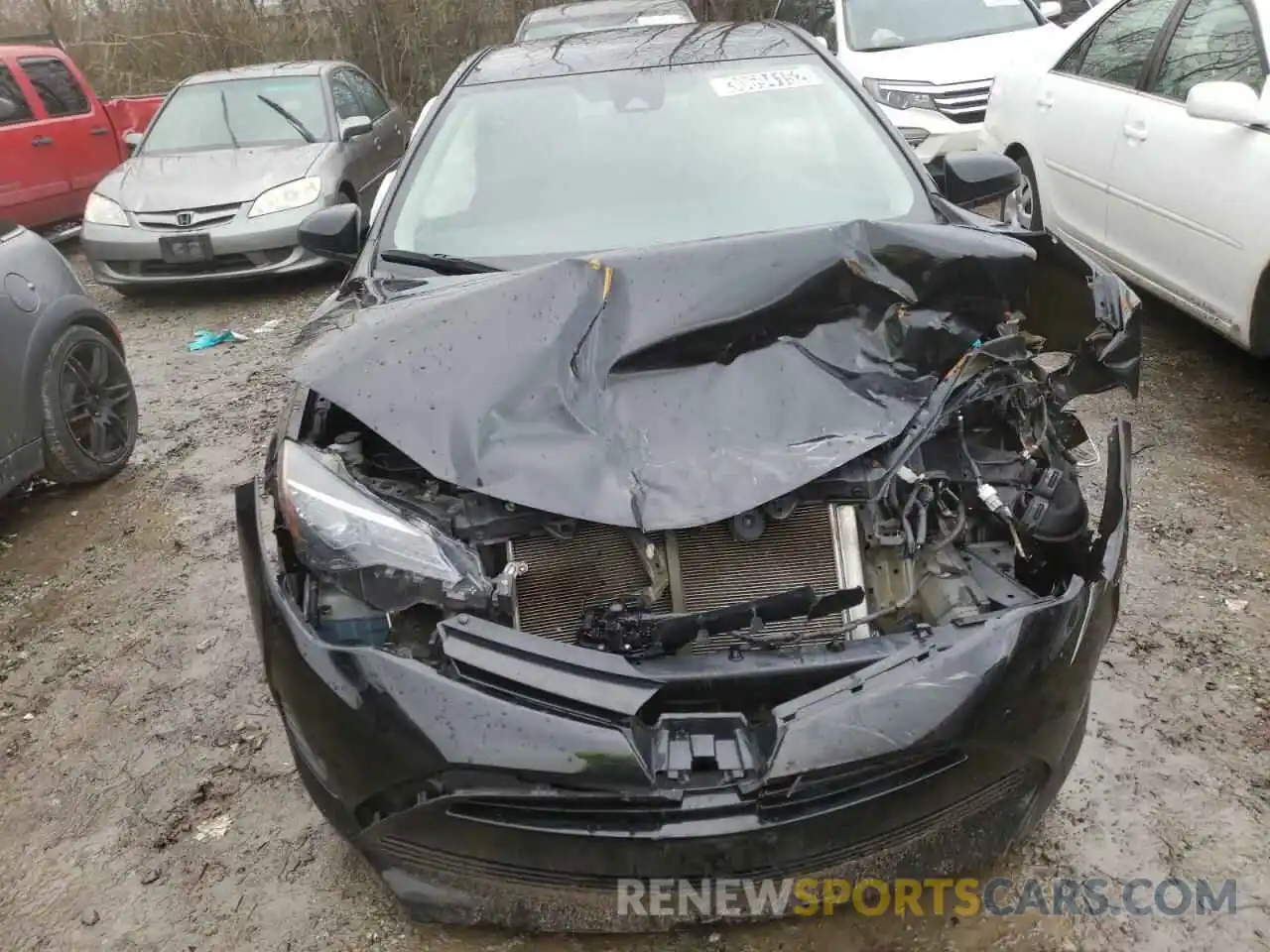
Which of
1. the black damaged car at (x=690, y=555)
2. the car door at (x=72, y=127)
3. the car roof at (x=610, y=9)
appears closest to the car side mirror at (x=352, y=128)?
the car door at (x=72, y=127)

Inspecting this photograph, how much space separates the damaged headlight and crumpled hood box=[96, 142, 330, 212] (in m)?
5.79

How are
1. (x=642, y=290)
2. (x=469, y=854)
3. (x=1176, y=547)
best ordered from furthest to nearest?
(x=1176, y=547) → (x=642, y=290) → (x=469, y=854)

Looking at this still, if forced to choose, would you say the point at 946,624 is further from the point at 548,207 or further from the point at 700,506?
the point at 548,207

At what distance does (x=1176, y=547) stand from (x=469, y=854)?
267 centimetres

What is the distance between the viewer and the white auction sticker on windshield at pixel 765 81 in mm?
3275

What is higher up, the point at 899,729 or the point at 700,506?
the point at 700,506

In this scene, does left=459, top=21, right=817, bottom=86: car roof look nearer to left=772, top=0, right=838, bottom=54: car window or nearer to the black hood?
the black hood

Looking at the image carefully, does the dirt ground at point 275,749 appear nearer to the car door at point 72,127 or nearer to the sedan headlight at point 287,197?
the sedan headlight at point 287,197

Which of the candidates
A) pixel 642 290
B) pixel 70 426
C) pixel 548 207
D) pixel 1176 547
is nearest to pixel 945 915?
pixel 642 290

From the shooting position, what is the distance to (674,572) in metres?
2.03

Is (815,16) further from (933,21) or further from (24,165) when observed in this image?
(24,165)

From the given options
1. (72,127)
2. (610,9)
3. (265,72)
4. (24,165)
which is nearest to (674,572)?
(265,72)

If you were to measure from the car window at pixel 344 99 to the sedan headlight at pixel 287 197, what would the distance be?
1.29 m

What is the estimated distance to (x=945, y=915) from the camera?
2.12m
